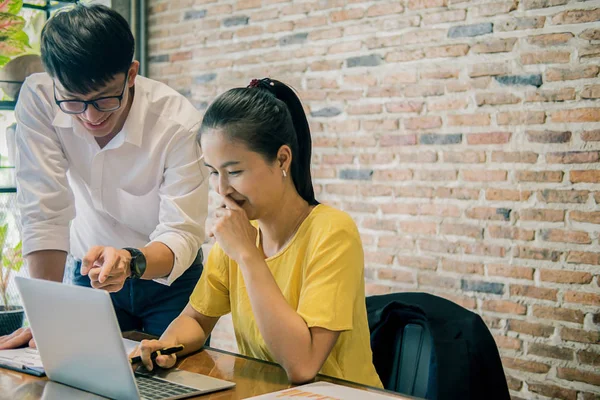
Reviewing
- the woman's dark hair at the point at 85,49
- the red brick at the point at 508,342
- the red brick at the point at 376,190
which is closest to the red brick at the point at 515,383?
the red brick at the point at 508,342

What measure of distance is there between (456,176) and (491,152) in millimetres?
183

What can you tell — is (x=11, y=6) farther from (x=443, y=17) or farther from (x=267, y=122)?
(x=267, y=122)

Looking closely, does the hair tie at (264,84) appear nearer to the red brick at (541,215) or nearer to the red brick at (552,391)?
the red brick at (541,215)

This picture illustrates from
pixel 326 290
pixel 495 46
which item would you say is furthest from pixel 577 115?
pixel 326 290

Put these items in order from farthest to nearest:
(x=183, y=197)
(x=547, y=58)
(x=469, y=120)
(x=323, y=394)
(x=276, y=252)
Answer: (x=469, y=120) < (x=547, y=58) < (x=183, y=197) < (x=276, y=252) < (x=323, y=394)

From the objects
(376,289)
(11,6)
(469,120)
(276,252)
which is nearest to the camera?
(276,252)

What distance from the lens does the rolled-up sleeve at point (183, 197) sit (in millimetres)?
1961

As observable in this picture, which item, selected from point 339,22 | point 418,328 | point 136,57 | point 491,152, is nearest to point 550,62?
point 491,152

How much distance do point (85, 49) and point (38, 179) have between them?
0.46 metres

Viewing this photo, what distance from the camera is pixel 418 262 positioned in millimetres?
3129

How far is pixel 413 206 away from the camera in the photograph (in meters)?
3.14

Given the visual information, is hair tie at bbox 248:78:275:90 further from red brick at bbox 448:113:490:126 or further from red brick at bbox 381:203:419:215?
red brick at bbox 381:203:419:215

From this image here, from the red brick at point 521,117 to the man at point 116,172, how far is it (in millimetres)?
1324

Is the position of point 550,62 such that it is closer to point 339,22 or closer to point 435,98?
point 435,98
